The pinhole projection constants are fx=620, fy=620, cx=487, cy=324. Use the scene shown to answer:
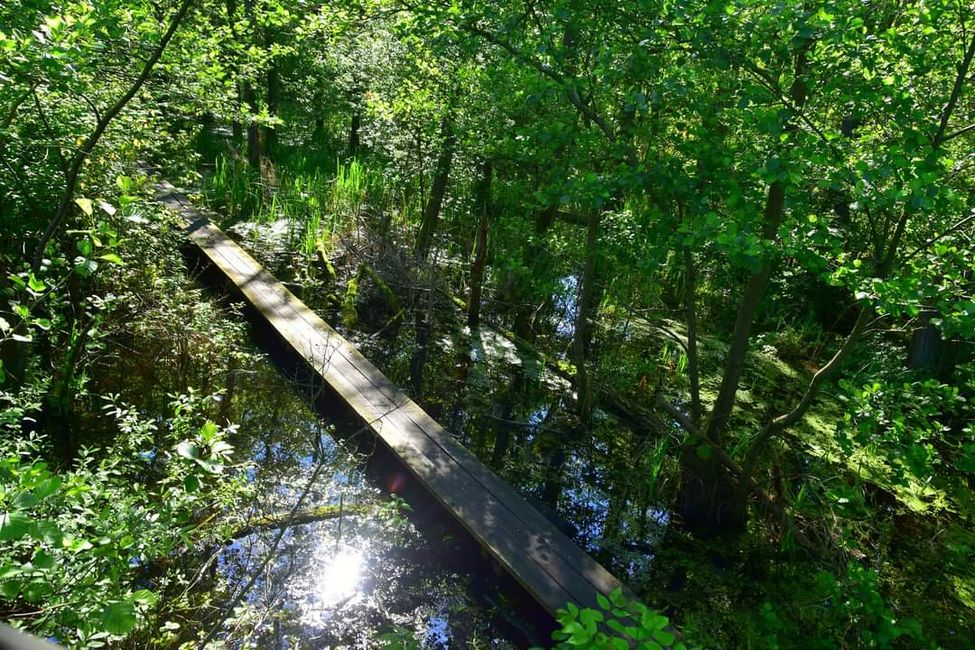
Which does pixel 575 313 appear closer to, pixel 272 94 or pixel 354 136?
pixel 272 94

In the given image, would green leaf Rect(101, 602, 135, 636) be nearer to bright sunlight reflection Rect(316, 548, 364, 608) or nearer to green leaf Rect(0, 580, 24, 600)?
green leaf Rect(0, 580, 24, 600)

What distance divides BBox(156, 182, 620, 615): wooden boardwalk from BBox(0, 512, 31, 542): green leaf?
8.08ft

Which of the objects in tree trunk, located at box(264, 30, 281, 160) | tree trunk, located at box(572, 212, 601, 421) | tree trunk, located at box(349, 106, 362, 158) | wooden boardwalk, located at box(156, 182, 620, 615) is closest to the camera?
wooden boardwalk, located at box(156, 182, 620, 615)

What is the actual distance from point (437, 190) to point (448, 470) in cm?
403

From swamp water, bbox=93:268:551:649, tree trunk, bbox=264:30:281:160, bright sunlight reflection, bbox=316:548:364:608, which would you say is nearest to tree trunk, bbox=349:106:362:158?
tree trunk, bbox=264:30:281:160

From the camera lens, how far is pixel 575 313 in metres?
7.23

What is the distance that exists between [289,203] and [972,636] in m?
7.38

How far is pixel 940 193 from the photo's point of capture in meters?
2.39

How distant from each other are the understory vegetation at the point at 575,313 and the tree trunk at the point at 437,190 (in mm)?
47

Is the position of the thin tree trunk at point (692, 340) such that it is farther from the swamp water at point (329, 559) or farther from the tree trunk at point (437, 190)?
the tree trunk at point (437, 190)

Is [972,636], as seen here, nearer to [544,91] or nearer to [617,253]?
[617,253]

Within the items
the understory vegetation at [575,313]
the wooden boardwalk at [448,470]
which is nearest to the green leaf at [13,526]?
the understory vegetation at [575,313]

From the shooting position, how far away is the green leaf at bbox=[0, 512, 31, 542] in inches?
46.3

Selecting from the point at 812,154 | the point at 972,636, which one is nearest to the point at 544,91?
the point at 812,154
